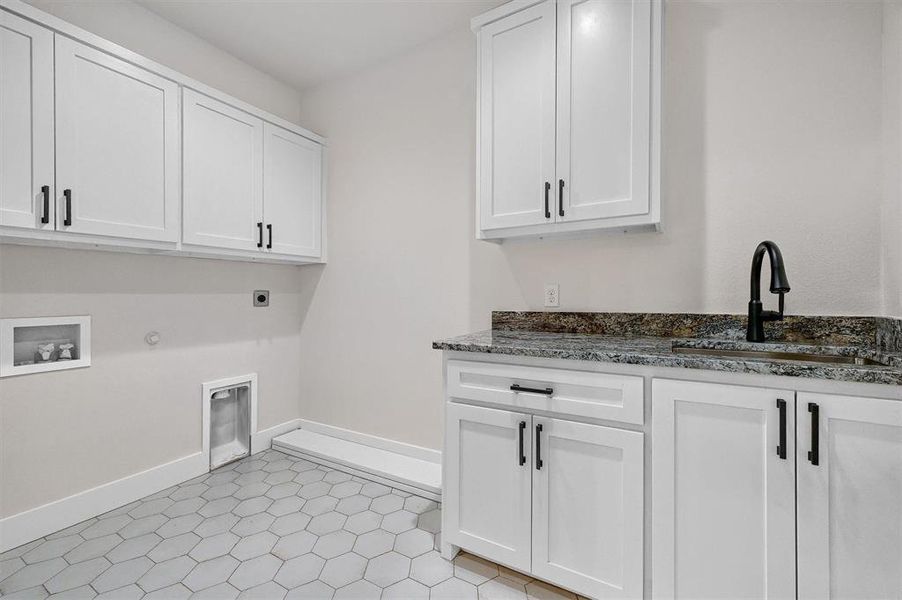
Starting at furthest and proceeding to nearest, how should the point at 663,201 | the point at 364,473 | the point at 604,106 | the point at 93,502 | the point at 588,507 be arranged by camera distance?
1. the point at 364,473
2. the point at 93,502
3. the point at 663,201
4. the point at 604,106
5. the point at 588,507

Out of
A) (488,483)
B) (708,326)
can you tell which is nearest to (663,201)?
(708,326)

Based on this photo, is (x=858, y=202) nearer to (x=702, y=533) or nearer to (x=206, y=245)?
(x=702, y=533)

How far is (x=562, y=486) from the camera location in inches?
56.0

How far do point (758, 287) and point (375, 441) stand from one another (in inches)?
89.2

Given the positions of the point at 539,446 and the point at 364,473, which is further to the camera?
the point at 364,473

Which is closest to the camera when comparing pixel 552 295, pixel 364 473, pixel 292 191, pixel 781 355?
pixel 781 355

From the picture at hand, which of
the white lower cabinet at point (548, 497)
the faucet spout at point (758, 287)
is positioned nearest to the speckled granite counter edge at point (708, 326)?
Answer: the faucet spout at point (758, 287)

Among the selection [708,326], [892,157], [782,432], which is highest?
[892,157]

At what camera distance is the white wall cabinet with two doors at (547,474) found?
1320 mm

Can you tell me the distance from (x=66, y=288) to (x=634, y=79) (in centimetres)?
266

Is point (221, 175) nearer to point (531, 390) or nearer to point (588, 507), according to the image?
point (531, 390)

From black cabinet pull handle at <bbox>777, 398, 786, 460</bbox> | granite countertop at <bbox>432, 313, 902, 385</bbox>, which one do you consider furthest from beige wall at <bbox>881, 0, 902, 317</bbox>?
black cabinet pull handle at <bbox>777, 398, 786, 460</bbox>

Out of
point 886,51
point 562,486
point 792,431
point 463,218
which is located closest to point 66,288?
point 463,218

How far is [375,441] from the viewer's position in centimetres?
272
